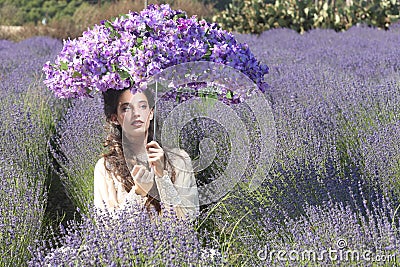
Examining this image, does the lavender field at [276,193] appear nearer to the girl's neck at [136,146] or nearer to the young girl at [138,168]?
the young girl at [138,168]

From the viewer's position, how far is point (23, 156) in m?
3.26

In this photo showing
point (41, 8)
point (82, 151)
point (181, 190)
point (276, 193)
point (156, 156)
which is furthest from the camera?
point (41, 8)

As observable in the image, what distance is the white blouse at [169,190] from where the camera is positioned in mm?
2291

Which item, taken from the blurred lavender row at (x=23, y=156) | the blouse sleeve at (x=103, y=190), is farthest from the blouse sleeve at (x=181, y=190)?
the blurred lavender row at (x=23, y=156)

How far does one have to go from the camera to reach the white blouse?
2.29 m

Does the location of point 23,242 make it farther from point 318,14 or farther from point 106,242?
point 318,14

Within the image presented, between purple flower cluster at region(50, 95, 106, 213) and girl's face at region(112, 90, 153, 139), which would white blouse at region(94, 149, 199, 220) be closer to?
girl's face at region(112, 90, 153, 139)

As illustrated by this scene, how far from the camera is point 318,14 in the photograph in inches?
409

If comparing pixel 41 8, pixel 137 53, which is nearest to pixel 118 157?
pixel 137 53

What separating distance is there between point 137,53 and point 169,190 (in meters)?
0.52

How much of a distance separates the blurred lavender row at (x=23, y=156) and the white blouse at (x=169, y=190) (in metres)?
0.31

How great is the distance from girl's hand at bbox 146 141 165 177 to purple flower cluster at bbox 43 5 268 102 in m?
0.22

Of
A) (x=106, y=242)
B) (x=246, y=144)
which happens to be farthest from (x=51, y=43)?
(x=106, y=242)

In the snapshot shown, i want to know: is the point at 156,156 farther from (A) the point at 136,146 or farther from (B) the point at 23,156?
(B) the point at 23,156
